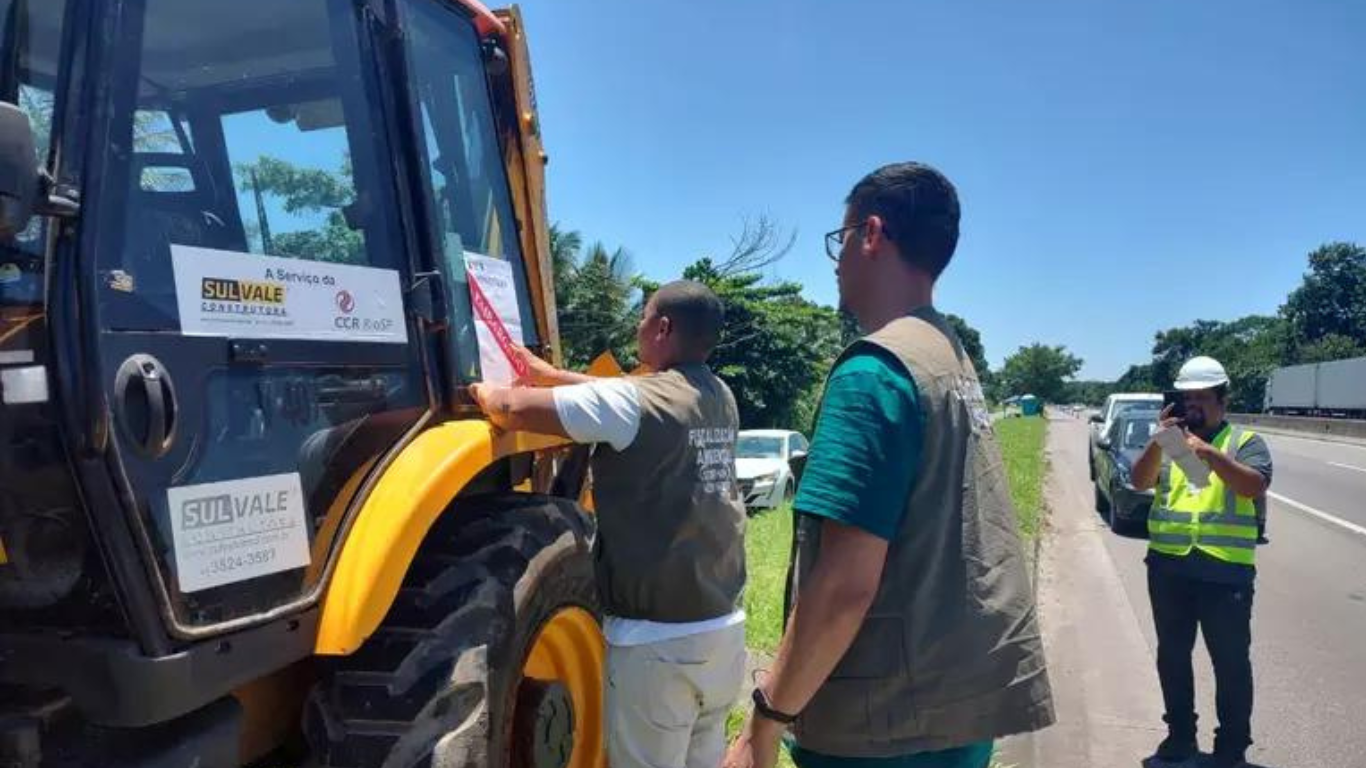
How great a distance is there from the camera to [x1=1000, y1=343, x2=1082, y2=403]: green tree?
128m

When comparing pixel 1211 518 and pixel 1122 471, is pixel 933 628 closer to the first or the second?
pixel 1211 518

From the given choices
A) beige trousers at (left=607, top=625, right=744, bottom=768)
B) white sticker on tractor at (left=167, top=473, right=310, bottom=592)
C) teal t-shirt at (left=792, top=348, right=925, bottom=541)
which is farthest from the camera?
beige trousers at (left=607, top=625, right=744, bottom=768)

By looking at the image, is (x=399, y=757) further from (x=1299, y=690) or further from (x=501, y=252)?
(x=1299, y=690)

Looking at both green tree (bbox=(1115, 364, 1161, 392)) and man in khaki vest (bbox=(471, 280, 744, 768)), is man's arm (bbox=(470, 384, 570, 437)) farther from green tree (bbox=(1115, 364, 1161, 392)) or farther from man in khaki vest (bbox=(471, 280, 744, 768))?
green tree (bbox=(1115, 364, 1161, 392))

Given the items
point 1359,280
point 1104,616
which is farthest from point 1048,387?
point 1104,616

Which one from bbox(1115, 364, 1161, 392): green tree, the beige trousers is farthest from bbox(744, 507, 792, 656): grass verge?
bbox(1115, 364, 1161, 392): green tree

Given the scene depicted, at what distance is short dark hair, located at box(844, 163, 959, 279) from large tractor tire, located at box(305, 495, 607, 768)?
5.09ft

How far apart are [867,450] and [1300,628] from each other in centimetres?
761

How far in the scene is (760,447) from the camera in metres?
17.9

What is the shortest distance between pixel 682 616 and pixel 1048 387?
5274 inches

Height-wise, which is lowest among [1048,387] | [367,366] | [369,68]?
[1048,387]

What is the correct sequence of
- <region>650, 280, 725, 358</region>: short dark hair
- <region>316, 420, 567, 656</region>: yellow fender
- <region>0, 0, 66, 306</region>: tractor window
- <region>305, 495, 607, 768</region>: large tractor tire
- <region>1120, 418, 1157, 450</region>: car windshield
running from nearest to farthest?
<region>0, 0, 66, 306</region>: tractor window < <region>316, 420, 567, 656</region>: yellow fender < <region>305, 495, 607, 768</region>: large tractor tire < <region>650, 280, 725, 358</region>: short dark hair < <region>1120, 418, 1157, 450</region>: car windshield

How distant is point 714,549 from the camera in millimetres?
3389

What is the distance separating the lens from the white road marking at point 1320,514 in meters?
13.0
